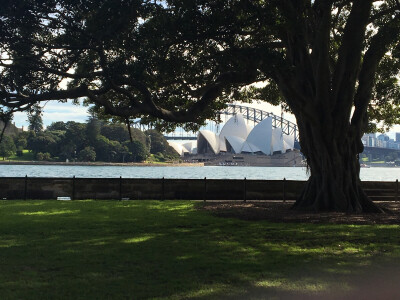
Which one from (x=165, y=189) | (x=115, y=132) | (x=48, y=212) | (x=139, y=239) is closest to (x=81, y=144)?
(x=115, y=132)

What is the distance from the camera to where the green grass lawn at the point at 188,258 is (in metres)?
6.83

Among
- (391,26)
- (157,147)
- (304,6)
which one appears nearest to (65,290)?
(304,6)

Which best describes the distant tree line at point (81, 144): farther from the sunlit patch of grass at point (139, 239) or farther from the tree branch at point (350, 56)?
the sunlit patch of grass at point (139, 239)

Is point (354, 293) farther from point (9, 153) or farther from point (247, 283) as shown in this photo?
point (9, 153)

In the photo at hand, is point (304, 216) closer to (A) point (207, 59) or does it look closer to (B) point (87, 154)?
(A) point (207, 59)

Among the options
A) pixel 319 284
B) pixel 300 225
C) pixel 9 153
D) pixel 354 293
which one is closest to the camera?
pixel 354 293

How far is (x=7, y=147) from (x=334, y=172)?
12193 cm

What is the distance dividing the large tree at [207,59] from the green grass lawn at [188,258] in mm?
4273

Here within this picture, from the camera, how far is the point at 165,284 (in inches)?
280

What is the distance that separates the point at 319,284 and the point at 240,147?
141 m

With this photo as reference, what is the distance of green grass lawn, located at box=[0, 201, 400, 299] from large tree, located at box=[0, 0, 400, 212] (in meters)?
4.27

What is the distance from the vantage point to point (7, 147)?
4946 inches

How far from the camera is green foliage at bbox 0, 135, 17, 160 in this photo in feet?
405

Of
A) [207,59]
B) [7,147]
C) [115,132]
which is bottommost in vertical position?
[7,147]
